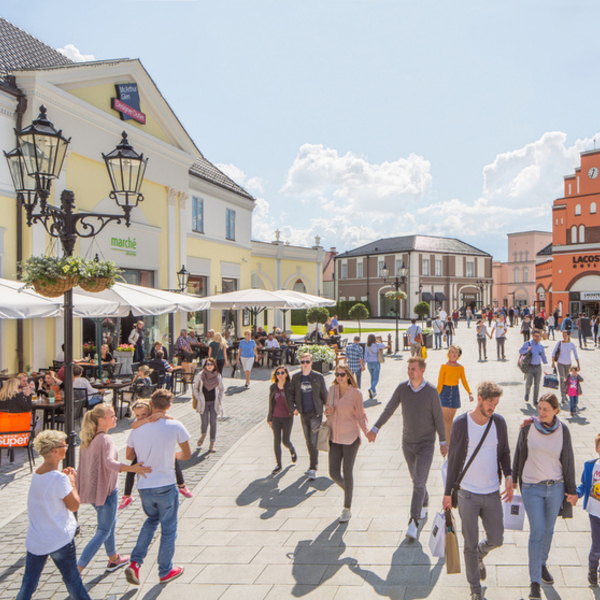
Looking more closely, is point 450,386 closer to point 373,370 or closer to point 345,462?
point 345,462

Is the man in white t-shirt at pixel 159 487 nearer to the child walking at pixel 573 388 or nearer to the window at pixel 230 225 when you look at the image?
the child walking at pixel 573 388

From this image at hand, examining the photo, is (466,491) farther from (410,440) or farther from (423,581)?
(410,440)

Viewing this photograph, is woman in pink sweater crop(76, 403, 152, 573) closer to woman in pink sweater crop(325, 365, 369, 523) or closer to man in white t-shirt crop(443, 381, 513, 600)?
woman in pink sweater crop(325, 365, 369, 523)

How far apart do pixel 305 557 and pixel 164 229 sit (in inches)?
669

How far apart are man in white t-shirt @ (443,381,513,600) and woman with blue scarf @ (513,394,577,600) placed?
204 millimetres

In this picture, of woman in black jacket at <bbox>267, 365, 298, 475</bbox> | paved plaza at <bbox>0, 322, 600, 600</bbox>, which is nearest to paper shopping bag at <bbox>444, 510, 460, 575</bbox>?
paved plaza at <bbox>0, 322, 600, 600</bbox>

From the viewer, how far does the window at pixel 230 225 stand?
85.5ft

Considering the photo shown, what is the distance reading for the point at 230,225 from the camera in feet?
86.7

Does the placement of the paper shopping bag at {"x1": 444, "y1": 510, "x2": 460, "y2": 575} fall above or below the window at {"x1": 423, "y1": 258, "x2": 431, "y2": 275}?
below

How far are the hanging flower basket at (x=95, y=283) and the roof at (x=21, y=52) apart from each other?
414 inches

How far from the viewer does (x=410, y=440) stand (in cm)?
578

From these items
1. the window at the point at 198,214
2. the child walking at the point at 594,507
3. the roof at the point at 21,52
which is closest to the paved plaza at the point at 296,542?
the child walking at the point at 594,507

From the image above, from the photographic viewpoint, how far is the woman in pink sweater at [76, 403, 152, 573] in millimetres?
4879

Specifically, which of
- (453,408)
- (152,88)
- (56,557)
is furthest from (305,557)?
(152,88)
